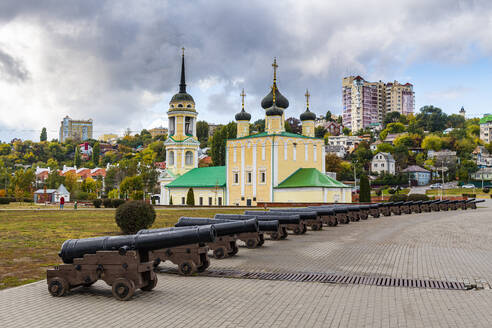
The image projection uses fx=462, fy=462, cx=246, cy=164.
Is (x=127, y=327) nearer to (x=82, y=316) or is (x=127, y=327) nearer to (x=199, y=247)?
(x=82, y=316)

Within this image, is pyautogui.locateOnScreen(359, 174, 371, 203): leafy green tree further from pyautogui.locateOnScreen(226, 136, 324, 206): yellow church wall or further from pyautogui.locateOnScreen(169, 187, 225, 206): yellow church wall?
pyautogui.locateOnScreen(169, 187, 225, 206): yellow church wall

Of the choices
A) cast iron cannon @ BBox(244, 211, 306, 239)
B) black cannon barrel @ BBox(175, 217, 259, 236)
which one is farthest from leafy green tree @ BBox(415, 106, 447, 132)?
black cannon barrel @ BBox(175, 217, 259, 236)

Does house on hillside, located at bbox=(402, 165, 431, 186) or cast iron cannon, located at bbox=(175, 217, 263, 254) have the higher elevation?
house on hillside, located at bbox=(402, 165, 431, 186)

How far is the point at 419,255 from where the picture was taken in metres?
13.3

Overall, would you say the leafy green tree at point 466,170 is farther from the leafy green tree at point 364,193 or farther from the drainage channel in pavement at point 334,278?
the drainage channel in pavement at point 334,278

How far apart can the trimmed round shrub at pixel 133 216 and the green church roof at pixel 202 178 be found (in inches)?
1580

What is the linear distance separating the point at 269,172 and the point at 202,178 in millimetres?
11966

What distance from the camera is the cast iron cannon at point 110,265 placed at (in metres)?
8.08

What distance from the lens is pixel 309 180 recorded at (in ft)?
164

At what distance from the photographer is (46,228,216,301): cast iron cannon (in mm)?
8078

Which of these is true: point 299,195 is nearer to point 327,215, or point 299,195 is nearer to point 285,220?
point 327,215

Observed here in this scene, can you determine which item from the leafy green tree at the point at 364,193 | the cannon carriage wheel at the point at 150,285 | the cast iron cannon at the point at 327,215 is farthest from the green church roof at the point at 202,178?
the cannon carriage wheel at the point at 150,285

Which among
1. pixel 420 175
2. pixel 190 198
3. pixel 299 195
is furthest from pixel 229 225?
pixel 420 175

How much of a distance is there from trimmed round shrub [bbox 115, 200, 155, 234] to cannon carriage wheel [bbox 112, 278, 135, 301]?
906 cm
